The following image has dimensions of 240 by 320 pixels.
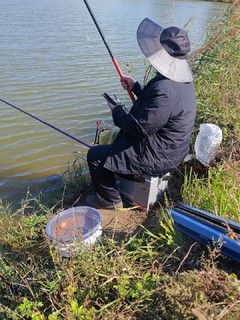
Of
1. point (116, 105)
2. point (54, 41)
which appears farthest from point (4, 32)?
point (116, 105)

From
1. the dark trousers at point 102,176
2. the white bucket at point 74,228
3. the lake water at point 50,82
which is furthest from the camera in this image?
the lake water at point 50,82

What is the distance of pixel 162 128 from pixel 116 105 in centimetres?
A: 52

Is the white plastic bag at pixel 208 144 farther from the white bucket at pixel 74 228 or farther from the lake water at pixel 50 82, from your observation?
the lake water at pixel 50 82

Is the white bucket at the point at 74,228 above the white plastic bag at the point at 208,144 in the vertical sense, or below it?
below

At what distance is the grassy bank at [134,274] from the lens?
71.4 inches

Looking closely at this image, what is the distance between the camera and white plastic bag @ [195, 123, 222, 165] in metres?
3.38

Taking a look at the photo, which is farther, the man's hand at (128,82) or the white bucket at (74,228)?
the man's hand at (128,82)

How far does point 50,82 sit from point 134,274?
20.2 feet

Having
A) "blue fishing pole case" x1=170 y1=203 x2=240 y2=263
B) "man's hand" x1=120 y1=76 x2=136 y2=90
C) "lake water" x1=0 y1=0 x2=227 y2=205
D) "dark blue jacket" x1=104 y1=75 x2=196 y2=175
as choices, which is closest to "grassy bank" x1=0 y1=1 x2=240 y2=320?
"blue fishing pole case" x1=170 y1=203 x2=240 y2=263

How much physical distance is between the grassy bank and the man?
16.0 inches

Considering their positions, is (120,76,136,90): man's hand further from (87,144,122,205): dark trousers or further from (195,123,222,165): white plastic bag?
(195,123,222,165): white plastic bag

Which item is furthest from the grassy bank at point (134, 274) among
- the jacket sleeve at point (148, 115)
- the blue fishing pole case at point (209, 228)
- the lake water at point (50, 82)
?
the lake water at point (50, 82)

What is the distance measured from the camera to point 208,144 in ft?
11.1

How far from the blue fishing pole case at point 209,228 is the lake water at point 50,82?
241 centimetres
